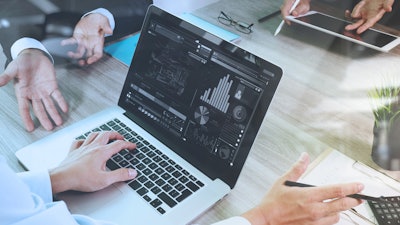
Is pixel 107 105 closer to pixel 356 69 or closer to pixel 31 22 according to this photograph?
pixel 31 22

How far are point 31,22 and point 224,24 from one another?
29.2 inches

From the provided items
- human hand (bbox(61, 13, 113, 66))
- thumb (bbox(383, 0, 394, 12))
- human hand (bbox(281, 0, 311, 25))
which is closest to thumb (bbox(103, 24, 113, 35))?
human hand (bbox(61, 13, 113, 66))

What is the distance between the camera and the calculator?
772mm

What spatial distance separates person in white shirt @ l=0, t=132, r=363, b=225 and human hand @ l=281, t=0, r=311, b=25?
0.81m

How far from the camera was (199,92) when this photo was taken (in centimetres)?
86

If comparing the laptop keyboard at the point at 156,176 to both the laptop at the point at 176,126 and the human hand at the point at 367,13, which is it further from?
the human hand at the point at 367,13

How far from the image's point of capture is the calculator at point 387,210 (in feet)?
2.53

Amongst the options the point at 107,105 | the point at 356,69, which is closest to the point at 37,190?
the point at 107,105

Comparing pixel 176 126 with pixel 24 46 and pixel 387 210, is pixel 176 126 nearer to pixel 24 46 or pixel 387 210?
pixel 387 210

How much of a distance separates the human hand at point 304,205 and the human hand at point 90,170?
0.95 feet

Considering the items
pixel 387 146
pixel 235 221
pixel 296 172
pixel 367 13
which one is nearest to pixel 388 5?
pixel 367 13

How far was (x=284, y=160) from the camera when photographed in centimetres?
92

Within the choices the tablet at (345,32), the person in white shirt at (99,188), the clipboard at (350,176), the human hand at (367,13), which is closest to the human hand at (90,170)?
the person in white shirt at (99,188)

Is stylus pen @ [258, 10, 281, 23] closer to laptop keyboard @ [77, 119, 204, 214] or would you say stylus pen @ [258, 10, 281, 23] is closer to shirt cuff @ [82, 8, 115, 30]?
shirt cuff @ [82, 8, 115, 30]
